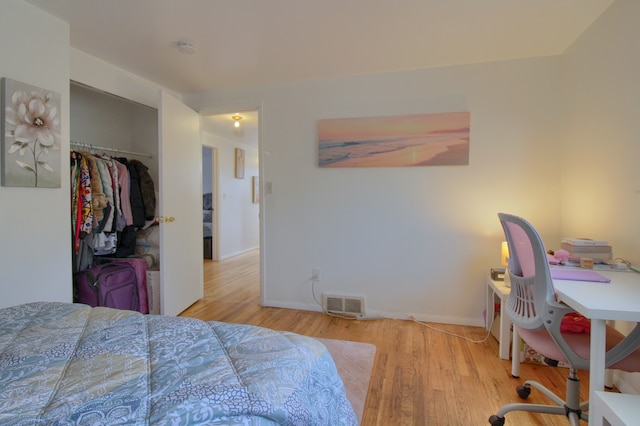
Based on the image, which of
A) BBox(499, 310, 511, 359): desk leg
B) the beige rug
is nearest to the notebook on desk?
BBox(499, 310, 511, 359): desk leg

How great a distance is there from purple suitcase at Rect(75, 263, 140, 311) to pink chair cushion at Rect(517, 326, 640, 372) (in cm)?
286

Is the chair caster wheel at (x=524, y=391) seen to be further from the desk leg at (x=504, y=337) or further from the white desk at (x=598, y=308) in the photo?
the white desk at (x=598, y=308)

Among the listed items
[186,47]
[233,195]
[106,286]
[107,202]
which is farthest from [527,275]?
[233,195]

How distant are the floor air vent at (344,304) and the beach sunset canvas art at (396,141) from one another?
1242 mm

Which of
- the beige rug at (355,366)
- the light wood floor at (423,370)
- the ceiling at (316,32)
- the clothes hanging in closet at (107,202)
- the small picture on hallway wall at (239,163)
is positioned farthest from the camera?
the small picture on hallway wall at (239,163)

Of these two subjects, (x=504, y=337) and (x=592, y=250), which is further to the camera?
(x=504, y=337)

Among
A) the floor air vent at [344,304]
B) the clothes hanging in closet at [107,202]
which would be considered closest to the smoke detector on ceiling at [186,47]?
the clothes hanging in closet at [107,202]

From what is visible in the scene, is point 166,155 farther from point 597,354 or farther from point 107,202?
point 597,354

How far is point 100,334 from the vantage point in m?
0.98

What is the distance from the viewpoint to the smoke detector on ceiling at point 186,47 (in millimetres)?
2162

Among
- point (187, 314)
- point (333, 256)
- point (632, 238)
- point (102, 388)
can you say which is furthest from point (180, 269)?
point (632, 238)

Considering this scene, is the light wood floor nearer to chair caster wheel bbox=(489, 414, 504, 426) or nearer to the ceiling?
→ chair caster wheel bbox=(489, 414, 504, 426)

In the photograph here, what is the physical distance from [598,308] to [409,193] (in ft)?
5.63

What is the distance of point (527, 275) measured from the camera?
138 cm
